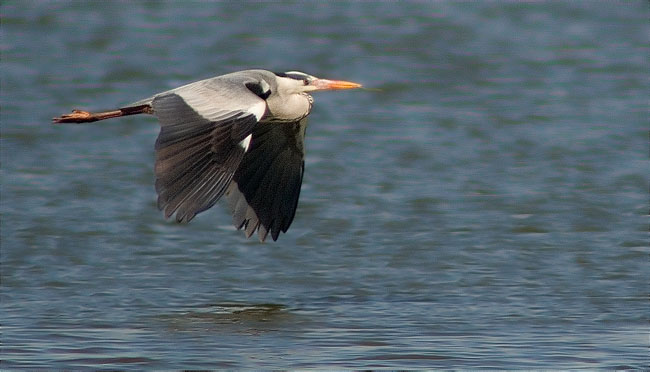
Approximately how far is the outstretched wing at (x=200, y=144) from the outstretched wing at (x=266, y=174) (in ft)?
3.37

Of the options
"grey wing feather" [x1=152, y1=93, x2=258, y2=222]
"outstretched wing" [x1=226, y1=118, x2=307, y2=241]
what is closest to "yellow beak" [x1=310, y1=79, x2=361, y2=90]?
"outstretched wing" [x1=226, y1=118, x2=307, y2=241]

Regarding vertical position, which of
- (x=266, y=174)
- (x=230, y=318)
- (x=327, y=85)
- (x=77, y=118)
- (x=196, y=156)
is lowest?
(x=230, y=318)

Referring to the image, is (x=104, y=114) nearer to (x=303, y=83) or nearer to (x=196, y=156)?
(x=303, y=83)

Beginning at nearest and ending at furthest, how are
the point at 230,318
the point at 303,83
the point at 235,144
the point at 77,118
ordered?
the point at 235,144 < the point at 230,318 < the point at 303,83 < the point at 77,118

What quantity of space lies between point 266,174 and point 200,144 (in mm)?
1622

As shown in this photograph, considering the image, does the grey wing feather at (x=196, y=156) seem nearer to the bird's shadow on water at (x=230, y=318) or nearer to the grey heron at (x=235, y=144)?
the grey heron at (x=235, y=144)

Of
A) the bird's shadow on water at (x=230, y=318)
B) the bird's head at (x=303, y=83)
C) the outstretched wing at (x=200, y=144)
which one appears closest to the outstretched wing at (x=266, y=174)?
the bird's head at (x=303, y=83)

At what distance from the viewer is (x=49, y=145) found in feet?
42.4

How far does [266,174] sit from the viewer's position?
28.8 ft

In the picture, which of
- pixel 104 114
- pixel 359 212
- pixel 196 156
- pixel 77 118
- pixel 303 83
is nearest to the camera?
pixel 196 156

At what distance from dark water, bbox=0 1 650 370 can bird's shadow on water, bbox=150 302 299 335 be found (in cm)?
2

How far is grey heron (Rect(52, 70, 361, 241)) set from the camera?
277 inches

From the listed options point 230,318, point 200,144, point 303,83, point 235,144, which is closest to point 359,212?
point 303,83

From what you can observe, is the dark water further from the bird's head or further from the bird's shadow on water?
the bird's head
